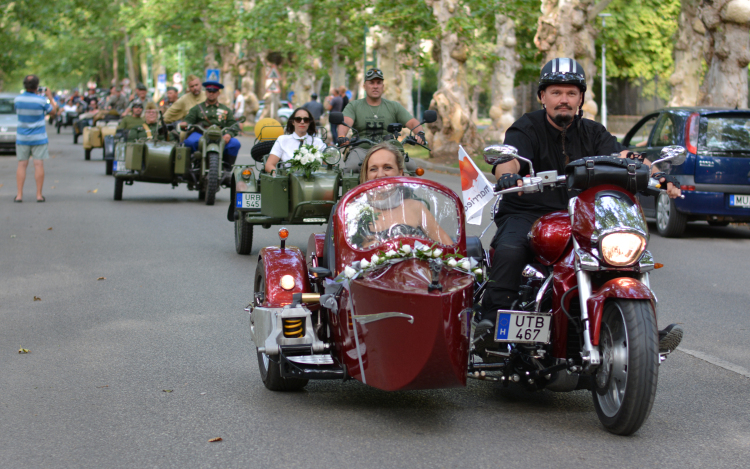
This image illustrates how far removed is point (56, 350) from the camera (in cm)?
634

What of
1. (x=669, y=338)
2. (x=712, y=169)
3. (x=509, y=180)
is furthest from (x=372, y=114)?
(x=669, y=338)

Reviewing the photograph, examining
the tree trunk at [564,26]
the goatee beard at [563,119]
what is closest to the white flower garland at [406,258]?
the goatee beard at [563,119]

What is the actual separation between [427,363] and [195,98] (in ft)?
43.3

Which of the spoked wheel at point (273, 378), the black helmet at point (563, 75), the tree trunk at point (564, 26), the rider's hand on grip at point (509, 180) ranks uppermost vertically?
the tree trunk at point (564, 26)

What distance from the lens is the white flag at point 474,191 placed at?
177 inches

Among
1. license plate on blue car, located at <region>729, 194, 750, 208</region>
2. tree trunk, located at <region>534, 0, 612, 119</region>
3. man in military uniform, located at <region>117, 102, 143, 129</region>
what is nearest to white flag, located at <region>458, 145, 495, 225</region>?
license plate on blue car, located at <region>729, 194, 750, 208</region>

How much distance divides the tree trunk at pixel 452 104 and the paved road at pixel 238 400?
16.7 meters

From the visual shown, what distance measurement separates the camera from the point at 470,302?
4352mm

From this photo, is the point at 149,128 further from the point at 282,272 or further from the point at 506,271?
the point at 506,271

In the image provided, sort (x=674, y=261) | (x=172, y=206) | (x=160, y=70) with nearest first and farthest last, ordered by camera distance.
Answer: (x=674, y=261) < (x=172, y=206) < (x=160, y=70)

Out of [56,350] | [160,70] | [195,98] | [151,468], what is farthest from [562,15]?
[160,70]

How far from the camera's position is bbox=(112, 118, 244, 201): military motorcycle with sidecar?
49.8ft

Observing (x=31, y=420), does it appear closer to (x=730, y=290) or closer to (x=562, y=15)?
(x=730, y=290)

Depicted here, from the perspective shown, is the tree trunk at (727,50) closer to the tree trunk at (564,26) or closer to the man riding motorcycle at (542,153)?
the tree trunk at (564,26)
